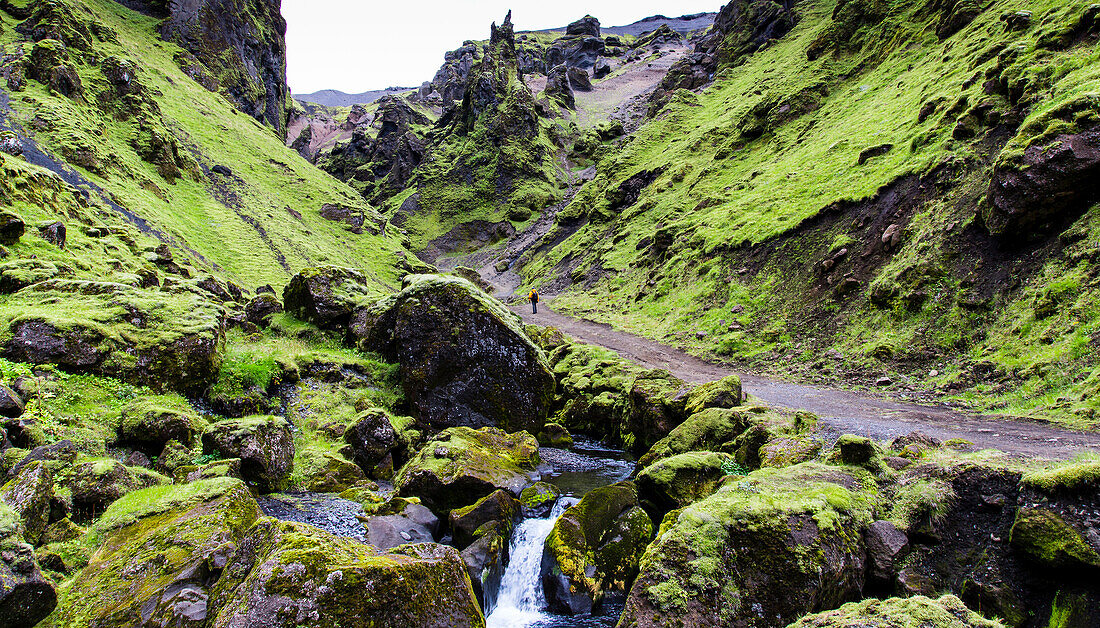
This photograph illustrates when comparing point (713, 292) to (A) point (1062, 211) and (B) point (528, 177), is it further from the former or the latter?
(B) point (528, 177)

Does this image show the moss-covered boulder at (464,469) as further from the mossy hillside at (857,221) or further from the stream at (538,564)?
the mossy hillside at (857,221)

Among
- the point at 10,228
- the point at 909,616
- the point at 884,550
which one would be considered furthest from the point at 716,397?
the point at 10,228

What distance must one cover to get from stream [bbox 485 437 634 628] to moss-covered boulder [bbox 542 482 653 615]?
30 cm

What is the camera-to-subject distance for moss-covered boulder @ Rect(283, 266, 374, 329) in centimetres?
2086

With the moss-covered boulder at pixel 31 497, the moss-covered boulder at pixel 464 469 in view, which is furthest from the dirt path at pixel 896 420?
the moss-covered boulder at pixel 31 497

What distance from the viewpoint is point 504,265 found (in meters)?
84.2

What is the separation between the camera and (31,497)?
677cm

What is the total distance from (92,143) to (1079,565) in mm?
50857

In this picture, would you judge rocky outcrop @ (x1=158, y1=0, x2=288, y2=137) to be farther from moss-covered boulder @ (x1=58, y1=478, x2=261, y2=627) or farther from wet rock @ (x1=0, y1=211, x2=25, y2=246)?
moss-covered boulder @ (x1=58, y1=478, x2=261, y2=627)

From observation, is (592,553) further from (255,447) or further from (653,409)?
(255,447)

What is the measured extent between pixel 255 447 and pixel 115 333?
5221 mm

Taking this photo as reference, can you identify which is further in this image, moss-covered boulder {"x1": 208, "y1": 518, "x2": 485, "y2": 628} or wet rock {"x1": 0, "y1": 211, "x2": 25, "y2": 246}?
wet rock {"x1": 0, "y1": 211, "x2": 25, "y2": 246}

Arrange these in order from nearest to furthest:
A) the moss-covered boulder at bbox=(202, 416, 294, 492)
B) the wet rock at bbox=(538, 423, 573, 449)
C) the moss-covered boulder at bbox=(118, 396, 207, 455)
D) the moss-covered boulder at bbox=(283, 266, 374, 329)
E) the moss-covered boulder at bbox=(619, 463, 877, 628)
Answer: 1. the moss-covered boulder at bbox=(619, 463, 877, 628)
2. the moss-covered boulder at bbox=(118, 396, 207, 455)
3. the moss-covered boulder at bbox=(202, 416, 294, 492)
4. the wet rock at bbox=(538, 423, 573, 449)
5. the moss-covered boulder at bbox=(283, 266, 374, 329)

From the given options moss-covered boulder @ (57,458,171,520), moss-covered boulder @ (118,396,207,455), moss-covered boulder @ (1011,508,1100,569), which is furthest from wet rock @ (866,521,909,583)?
moss-covered boulder @ (118,396,207,455)
